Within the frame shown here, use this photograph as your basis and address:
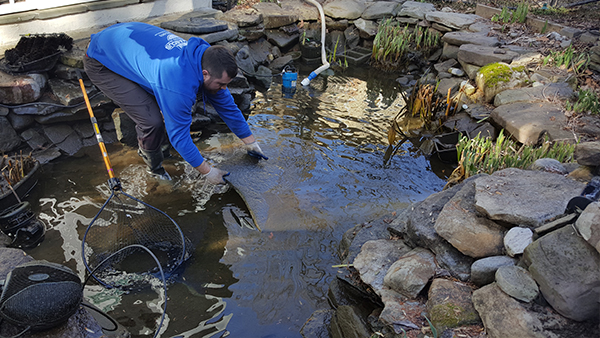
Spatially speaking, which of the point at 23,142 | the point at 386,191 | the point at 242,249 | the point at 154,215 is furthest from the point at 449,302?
the point at 23,142

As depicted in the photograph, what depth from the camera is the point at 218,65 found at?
10.8 feet

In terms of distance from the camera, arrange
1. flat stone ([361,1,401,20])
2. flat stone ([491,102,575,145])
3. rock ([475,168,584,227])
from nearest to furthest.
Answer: rock ([475,168,584,227])
flat stone ([491,102,575,145])
flat stone ([361,1,401,20])

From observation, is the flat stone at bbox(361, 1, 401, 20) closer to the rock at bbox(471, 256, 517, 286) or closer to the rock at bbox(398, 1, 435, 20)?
the rock at bbox(398, 1, 435, 20)

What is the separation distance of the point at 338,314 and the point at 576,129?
12.0 ft

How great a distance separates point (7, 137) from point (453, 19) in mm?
8363

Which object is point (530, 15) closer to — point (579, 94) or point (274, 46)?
point (579, 94)

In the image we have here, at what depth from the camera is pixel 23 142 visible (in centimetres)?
Result: 462

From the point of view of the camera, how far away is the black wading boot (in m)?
4.01

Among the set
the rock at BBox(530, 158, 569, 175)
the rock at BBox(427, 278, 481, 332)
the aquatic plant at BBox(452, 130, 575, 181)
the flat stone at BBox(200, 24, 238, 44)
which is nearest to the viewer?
the rock at BBox(427, 278, 481, 332)

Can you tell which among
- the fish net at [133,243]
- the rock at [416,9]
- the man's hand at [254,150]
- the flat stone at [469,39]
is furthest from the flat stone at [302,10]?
the fish net at [133,243]

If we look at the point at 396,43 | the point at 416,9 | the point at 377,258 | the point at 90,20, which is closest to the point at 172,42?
the point at 377,258

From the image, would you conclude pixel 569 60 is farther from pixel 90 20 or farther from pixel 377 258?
pixel 90 20

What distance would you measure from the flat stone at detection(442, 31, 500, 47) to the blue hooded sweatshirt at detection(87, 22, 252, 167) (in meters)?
5.65

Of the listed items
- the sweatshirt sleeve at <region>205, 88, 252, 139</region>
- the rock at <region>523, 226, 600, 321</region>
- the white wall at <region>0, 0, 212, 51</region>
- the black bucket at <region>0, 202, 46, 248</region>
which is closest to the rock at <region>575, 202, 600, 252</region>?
the rock at <region>523, 226, 600, 321</region>
